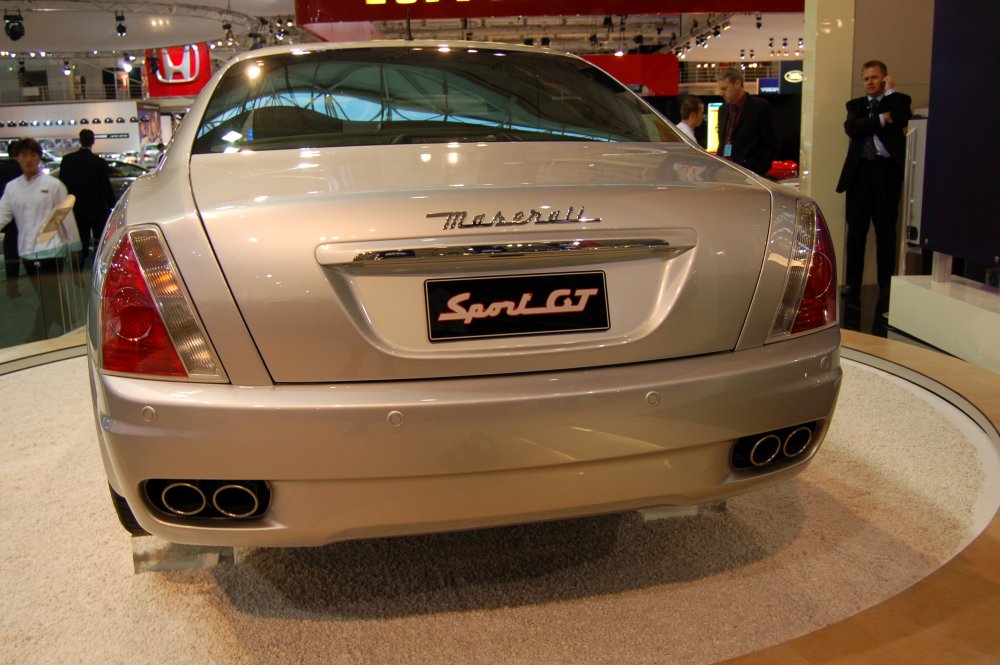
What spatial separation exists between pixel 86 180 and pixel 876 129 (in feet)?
22.9

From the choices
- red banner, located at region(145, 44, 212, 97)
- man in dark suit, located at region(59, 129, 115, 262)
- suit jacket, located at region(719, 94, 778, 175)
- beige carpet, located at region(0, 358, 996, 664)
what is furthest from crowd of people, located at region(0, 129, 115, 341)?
red banner, located at region(145, 44, 212, 97)

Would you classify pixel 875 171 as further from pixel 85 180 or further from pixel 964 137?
pixel 85 180

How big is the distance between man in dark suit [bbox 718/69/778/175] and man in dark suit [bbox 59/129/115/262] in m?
5.80

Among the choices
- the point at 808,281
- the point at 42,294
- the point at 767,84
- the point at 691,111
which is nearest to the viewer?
the point at 808,281

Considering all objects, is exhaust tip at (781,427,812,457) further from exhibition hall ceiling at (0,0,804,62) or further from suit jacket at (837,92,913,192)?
exhibition hall ceiling at (0,0,804,62)

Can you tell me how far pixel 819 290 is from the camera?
5.82ft

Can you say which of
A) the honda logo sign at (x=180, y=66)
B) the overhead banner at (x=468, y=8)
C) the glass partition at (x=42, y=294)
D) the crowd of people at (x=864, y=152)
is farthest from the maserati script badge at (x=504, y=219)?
the honda logo sign at (x=180, y=66)

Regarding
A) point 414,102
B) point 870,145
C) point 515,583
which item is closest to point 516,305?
point 515,583

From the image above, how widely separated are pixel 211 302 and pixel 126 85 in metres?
37.2

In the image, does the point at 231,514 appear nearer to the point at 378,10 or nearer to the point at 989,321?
the point at 989,321

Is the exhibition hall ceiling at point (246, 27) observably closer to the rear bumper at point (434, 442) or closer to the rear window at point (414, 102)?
the rear window at point (414, 102)

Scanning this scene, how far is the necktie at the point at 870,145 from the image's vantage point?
19.4 ft

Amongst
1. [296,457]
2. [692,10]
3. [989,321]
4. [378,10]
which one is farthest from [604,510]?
[692,10]

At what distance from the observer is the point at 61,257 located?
17.3 ft
